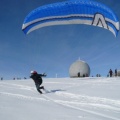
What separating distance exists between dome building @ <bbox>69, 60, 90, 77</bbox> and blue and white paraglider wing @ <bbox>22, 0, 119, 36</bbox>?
68.1 ft

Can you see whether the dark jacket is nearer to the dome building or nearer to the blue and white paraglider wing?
the blue and white paraglider wing

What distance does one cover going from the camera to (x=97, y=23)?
1881 cm

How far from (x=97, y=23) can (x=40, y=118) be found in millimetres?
14310

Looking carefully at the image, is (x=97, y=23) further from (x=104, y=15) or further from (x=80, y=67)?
(x=80, y=67)

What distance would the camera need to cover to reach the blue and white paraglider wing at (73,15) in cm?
1716

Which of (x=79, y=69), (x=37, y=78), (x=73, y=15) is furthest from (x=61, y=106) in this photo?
(x=79, y=69)

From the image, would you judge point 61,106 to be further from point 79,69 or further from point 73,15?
point 79,69

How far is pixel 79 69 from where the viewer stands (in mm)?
40188

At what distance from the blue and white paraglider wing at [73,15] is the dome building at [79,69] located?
818 inches

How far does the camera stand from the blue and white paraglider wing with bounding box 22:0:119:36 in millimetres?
17156

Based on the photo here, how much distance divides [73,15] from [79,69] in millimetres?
21909

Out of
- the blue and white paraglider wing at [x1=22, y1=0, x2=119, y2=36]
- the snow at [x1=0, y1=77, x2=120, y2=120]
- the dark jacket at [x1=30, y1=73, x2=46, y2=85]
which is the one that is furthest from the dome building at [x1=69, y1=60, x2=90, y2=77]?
the snow at [x1=0, y1=77, x2=120, y2=120]

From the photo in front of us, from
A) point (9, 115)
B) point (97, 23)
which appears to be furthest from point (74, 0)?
point (9, 115)

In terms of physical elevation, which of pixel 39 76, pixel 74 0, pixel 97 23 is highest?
pixel 74 0
